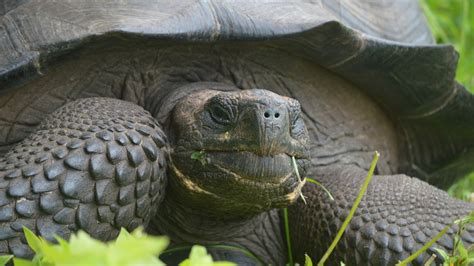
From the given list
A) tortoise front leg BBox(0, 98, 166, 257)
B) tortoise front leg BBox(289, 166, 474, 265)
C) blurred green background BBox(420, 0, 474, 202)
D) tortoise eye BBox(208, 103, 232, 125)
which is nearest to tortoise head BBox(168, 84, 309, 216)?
tortoise eye BBox(208, 103, 232, 125)

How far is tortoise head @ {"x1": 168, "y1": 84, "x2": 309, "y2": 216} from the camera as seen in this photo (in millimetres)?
2523

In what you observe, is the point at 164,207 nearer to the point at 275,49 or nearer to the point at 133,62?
the point at 133,62

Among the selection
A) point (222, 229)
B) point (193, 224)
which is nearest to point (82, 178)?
point (193, 224)

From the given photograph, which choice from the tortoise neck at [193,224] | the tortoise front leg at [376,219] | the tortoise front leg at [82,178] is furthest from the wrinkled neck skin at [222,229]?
the tortoise front leg at [82,178]

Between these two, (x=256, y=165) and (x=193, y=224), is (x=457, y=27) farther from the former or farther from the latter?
(x=256, y=165)

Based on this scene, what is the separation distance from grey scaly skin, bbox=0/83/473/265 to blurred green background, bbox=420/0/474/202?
8.69 ft

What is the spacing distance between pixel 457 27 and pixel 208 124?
464cm

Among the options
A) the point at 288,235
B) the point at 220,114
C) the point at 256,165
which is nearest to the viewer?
the point at 256,165

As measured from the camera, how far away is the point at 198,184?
2.72 m

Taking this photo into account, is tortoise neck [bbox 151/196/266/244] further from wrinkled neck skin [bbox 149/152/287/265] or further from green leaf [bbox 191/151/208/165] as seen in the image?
green leaf [bbox 191/151/208/165]

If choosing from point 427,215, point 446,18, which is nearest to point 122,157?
point 427,215

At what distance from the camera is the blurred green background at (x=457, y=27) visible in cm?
578

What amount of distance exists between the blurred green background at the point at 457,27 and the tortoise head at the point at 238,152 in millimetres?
2994

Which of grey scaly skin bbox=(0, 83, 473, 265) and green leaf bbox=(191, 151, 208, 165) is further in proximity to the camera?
green leaf bbox=(191, 151, 208, 165)
